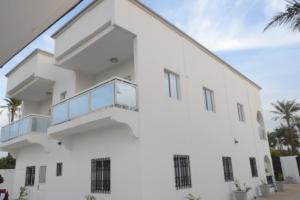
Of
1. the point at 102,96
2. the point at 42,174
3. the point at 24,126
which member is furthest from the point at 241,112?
the point at 24,126

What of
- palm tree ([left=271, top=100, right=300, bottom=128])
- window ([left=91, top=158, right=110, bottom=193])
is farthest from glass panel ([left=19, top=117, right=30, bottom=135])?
palm tree ([left=271, top=100, right=300, bottom=128])

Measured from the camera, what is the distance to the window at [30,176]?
15.5 metres

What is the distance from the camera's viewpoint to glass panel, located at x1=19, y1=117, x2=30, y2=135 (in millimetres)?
14327

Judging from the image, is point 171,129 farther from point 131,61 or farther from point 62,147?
point 62,147

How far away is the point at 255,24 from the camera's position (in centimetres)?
1166

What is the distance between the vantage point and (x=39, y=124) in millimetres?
14453

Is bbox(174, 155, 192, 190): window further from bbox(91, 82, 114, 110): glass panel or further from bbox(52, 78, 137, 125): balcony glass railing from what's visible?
bbox(91, 82, 114, 110): glass panel

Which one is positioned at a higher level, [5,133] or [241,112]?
[241,112]

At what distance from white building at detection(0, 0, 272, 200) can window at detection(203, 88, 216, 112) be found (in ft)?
0.38

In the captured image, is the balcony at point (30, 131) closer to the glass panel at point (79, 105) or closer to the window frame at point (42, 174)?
the window frame at point (42, 174)

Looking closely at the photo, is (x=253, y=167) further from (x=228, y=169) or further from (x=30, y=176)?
(x=30, y=176)

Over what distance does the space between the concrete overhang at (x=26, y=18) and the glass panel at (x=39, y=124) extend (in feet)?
42.9

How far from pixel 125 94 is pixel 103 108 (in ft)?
3.23

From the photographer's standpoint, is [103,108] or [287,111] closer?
[103,108]
